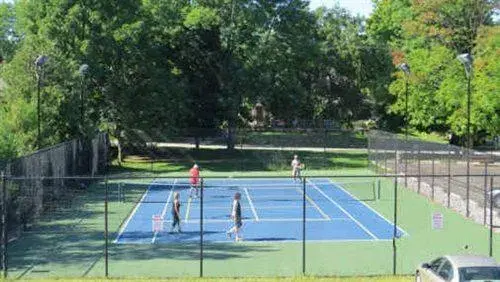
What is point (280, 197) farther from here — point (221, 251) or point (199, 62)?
point (199, 62)

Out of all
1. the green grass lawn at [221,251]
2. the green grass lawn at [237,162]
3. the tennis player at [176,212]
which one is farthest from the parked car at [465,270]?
the green grass lawn at [237,162]

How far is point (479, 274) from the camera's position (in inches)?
578

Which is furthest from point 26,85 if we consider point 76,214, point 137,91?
point 137,91

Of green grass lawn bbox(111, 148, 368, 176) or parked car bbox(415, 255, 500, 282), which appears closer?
parked car bbox(415, 255, 500, 282)

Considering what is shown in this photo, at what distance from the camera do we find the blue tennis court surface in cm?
2764

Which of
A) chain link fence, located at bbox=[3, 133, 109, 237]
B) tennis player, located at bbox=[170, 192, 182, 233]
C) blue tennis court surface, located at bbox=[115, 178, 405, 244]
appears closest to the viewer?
chain link fence, located at bbox=[3, 133, 109, 237]

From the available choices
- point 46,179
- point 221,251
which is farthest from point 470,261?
point 46,179

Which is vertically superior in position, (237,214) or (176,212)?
(237,214)

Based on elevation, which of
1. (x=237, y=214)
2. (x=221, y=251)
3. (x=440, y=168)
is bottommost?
(x=221, y=251)

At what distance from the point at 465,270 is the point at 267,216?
60.7ft

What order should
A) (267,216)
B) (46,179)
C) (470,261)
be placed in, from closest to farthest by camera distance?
(470,261)
(46,179)
(267,216)

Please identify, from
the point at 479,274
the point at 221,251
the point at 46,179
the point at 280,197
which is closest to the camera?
the point at 479,274

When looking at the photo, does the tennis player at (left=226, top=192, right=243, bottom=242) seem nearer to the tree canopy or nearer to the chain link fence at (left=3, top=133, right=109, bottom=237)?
the chain link fence at (left=3, top=133, right=109, bottom=237)

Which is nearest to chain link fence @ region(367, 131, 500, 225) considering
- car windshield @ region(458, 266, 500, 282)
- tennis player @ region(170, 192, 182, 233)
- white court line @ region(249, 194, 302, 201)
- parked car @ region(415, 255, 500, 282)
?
white court line @ region(249, 194, 302, 201)
